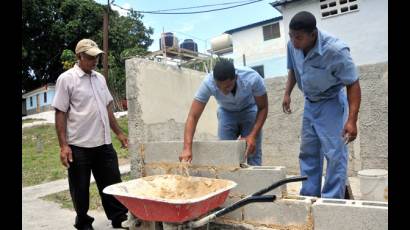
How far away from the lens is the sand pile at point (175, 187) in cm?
283

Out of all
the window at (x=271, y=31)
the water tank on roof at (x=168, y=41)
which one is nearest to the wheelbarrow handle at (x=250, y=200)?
the water tank on roof at (x=168, y=41)

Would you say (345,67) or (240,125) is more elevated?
(345,67)

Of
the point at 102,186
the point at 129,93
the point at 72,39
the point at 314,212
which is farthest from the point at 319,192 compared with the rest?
the point at 72,39

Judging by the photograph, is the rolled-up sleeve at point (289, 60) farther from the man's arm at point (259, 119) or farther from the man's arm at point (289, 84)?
the man's arm at point (259, 119)

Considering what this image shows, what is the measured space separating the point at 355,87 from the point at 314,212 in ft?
3.23

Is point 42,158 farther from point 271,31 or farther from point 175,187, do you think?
point 271,31

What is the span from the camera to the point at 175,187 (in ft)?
9.79

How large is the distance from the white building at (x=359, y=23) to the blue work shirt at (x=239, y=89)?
15.2 metres

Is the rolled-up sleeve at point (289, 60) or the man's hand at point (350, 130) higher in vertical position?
the rolled-up sleeve at point (289, 60)

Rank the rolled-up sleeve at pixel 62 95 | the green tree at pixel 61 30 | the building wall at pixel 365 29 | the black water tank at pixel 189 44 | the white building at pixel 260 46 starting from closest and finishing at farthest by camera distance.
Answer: the rolled-up sleeve at pixel 62 95 < the black water tank at pixel 189 44 < the building wall at pixel 365 29 < the white building at pixel 260 46 < the green tree at pixel 61 30

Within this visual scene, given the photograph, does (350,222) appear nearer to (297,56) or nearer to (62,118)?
(297,56)

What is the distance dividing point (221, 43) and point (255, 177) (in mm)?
21948

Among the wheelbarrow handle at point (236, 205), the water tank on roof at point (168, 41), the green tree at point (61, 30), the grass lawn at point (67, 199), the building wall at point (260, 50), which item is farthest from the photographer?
the green tree at point (61, 30)

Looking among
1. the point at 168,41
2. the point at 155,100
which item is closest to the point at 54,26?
the point at 168,41
